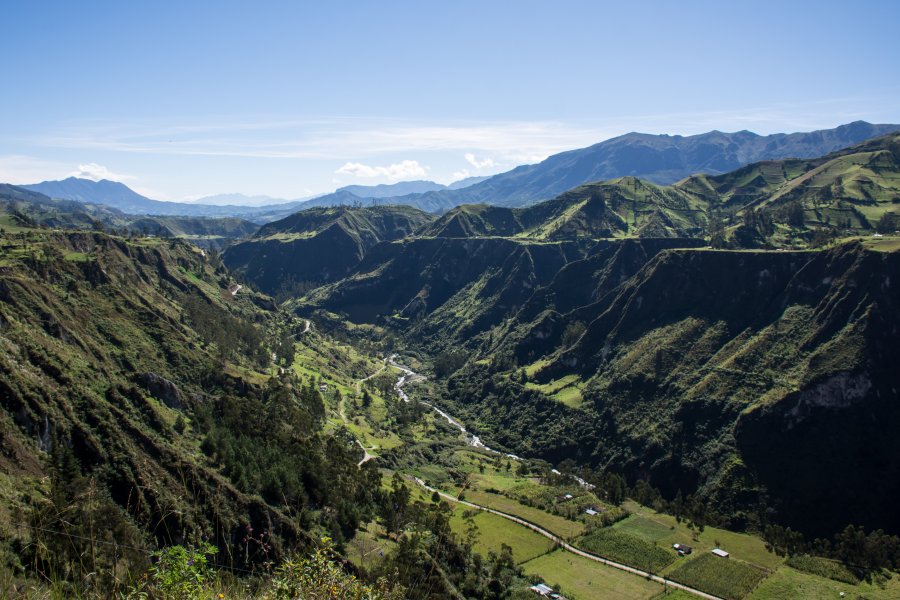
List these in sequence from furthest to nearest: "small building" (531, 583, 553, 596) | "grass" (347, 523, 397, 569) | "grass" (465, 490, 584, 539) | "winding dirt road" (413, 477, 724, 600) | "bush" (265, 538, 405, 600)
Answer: "grass" (465, 490, 584, 539), "winding dirt road" (413, 477, 724, 600), "small building" (531, 583, 553, 596), "grass" (347, 523, 397, 569), "bush" (265, 538, 405, 600)

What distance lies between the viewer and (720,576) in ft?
363

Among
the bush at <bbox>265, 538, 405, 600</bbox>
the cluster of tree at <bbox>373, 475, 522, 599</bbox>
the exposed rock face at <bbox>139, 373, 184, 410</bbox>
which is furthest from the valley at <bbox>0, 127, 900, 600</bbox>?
the bush at <bbox>265, 538, 405, 600</bbox>

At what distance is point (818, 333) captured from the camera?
162m

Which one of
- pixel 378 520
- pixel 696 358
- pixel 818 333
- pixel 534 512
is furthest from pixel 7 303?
pixel 818 333

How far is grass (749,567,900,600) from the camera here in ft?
339

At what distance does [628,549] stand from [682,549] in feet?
39.0

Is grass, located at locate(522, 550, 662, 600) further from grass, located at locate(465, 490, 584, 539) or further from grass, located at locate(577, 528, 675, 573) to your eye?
grass, located at locate(465, 490, 584, 539)

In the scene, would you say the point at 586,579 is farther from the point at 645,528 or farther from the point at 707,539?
the point at 707,539

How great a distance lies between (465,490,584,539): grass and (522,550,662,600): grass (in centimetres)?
1136

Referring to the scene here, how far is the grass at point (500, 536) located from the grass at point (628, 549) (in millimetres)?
10051

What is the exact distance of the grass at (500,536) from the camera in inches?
4601

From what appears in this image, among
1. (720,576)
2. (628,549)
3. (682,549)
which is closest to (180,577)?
(720,576)

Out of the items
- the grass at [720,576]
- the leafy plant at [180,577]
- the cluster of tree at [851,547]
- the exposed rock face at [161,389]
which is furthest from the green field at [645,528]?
the leafy plant at [180,577]

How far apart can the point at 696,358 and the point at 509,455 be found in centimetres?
7033
